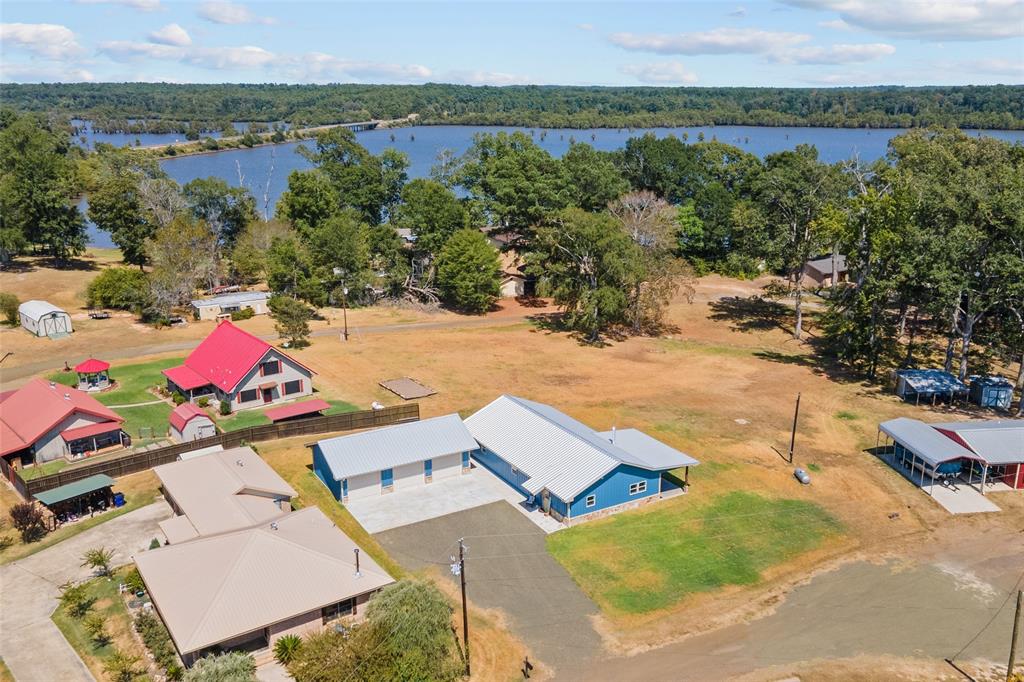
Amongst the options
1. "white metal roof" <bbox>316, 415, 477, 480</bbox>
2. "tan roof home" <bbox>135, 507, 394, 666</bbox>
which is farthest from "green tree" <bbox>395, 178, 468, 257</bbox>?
"tan roof home" <bbox>135, 507, 394, 666</bbox>

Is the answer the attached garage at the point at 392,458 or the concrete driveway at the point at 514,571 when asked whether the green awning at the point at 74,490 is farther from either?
the concrete driveway at the point at 514,571

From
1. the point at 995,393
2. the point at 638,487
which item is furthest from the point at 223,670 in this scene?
the point at 995,393

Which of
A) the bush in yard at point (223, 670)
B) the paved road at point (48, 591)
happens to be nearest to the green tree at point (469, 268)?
the paved road at point (48, 591)

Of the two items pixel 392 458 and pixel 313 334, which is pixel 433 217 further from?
pixel 392 458

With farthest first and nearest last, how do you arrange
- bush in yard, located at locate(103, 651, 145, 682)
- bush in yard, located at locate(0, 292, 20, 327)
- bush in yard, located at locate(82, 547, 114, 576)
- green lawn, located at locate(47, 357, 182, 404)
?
1. bush in yard, located at locate(0, 292, 20, 327)
2. green lawn, located at locate(47, 357, 182, 404)
3. bush in yard, located at locate(82, 547, 114, 576)
4. bush in yard, located at locate(103, 651, 145, 682)

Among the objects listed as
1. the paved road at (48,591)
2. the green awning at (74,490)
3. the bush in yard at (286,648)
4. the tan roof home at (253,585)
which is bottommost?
the paved road at (48,591)

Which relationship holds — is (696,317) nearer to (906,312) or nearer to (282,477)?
(906,312)

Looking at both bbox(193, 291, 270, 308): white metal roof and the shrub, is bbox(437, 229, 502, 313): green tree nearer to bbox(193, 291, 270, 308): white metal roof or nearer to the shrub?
bbox(193, 291, 270, 308): white metal roof

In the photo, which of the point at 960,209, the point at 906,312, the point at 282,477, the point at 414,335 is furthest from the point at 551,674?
the point at 906,312
